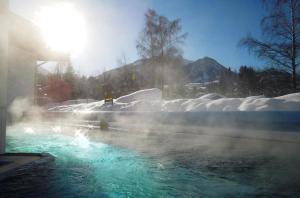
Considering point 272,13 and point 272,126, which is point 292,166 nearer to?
point 272,126

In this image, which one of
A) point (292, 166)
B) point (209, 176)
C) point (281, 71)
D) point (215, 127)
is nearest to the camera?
point (209, 176)

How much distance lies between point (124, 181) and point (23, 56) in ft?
36.9

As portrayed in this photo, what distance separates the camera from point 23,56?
39.3 feet

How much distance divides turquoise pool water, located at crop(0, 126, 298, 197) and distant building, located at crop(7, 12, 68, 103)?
9390 mm

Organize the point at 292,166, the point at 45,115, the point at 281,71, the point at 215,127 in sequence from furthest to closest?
1. the point at 45,115
2. the point at 281,71
3. the point at 215,127
4. the point at 292,166

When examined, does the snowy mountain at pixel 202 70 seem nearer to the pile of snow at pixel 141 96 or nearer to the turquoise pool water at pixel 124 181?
the pile of snow at pixel 141 96

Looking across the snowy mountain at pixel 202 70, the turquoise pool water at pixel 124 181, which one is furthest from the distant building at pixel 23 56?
the snowy mountain at pixel 202 70

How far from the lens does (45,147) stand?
450 centimetres

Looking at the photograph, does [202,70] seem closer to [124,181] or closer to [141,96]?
[141,96]

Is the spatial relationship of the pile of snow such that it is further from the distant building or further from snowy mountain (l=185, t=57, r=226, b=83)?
snowy mountain (l=185, t=57, r=226, b=83)

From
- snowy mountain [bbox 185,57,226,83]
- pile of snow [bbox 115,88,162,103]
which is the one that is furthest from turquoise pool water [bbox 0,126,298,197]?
snowy mountain [bbox 185,57,226,83]

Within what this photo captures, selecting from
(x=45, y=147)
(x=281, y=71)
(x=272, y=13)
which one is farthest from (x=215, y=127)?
(x=272, y=13)

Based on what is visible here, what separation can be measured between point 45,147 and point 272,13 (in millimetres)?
8016

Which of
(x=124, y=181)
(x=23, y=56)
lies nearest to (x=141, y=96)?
(x=23, y=56)
